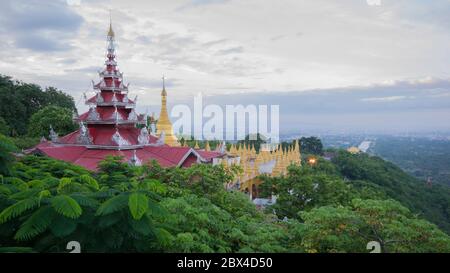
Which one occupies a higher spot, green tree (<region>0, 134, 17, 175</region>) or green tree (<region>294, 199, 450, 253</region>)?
green tree (<region>0, 134, 17, 175</region>)

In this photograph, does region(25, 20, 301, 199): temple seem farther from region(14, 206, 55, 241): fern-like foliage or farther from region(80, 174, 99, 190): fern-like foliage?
region(14, 206, 55, 241): fern-like foliage

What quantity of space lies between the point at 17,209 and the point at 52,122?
3206 centimetres

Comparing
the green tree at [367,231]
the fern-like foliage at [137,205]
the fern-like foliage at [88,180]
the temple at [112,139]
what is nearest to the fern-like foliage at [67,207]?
the fern-like foliage at [137,205]

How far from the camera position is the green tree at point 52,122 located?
3452 centimetres

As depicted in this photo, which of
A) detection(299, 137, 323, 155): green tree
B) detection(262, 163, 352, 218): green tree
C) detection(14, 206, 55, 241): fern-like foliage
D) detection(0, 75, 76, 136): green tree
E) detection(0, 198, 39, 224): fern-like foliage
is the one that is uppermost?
detection(0, 75, 76, 136): green tree

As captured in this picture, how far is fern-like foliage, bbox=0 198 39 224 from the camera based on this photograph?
5090 mm

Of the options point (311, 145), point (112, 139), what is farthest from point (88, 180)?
point (311, 145)

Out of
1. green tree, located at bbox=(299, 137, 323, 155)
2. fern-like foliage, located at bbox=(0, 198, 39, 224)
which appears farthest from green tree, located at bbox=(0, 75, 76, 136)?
green tree, located at bbox=(299, 137, 323, 155)

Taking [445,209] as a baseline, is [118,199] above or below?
above

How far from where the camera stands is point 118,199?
529 cm

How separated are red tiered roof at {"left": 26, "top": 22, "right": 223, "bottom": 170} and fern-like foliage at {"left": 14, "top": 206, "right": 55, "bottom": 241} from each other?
44.8 feet

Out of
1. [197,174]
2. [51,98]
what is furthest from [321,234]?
[51,98]
